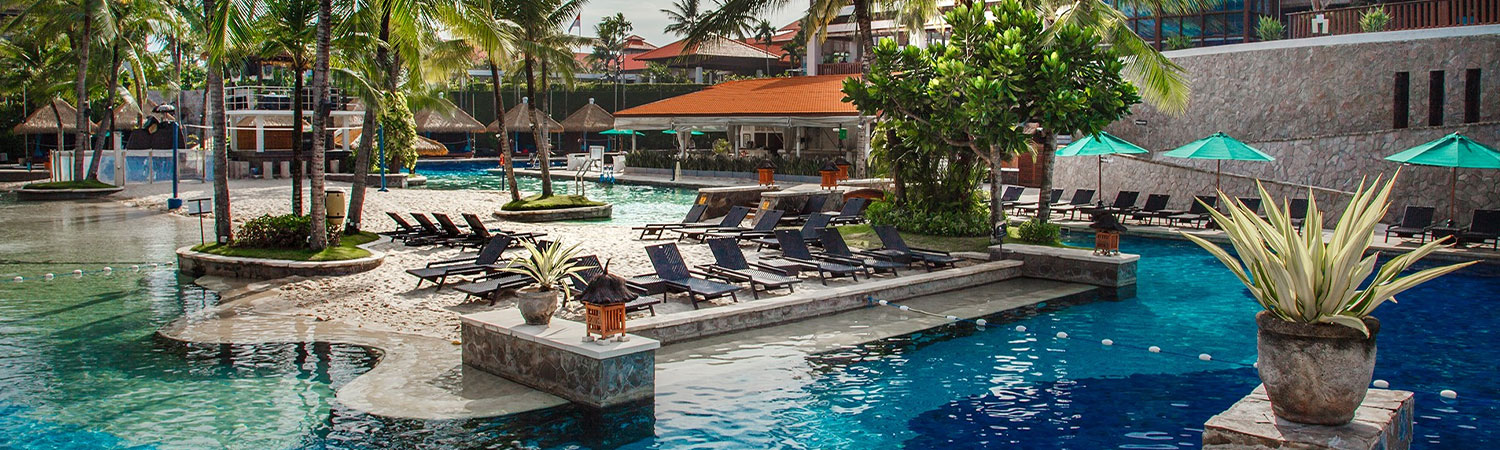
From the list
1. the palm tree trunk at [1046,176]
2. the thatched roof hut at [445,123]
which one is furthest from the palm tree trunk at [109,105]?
the palm tree trunk at [1046,176]

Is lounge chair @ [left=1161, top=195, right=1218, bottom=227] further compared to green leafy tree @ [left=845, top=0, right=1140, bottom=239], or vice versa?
lounge chair @ [left=1161, top=195, right=1218, bottom=227]

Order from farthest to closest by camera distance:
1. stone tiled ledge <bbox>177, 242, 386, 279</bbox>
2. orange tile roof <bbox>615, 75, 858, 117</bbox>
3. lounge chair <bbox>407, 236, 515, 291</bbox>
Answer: orange tile roof <bbox>615, 75, 858, 117</bbox>
stone tiled ledge <bbox>177, 242, 386, 279</bbox>
lounge chair <bbox>407, 236, 515, 291</bbox>

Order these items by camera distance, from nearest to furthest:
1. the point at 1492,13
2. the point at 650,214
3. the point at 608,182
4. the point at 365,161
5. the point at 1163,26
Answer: the point at 365,161
the point at 1492,13
the point at 650,214
the point at 1163,26
the point at 608,182

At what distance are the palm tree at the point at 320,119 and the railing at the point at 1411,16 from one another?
69.8ft

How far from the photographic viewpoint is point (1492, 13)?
2236cm

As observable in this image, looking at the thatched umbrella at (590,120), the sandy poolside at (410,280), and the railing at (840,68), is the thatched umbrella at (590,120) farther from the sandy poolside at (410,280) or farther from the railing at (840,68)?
the sandy poolside at (410,280)

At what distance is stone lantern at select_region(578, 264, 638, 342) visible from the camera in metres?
8.92

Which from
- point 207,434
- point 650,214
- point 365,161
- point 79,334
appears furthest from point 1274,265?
point 650,214

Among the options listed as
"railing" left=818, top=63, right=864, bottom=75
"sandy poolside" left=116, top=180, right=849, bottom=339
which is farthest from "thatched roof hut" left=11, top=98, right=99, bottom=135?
"railing" left=818, top=63, right=864, bottom=75

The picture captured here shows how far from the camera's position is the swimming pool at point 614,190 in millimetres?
25812

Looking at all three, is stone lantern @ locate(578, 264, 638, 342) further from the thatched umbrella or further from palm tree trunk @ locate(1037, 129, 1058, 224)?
the thatched umbrella

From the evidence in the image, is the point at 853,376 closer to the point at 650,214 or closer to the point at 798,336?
the point at 798,336

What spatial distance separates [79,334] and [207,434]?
4.55m

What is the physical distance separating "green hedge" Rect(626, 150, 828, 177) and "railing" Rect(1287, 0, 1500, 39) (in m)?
13.9
